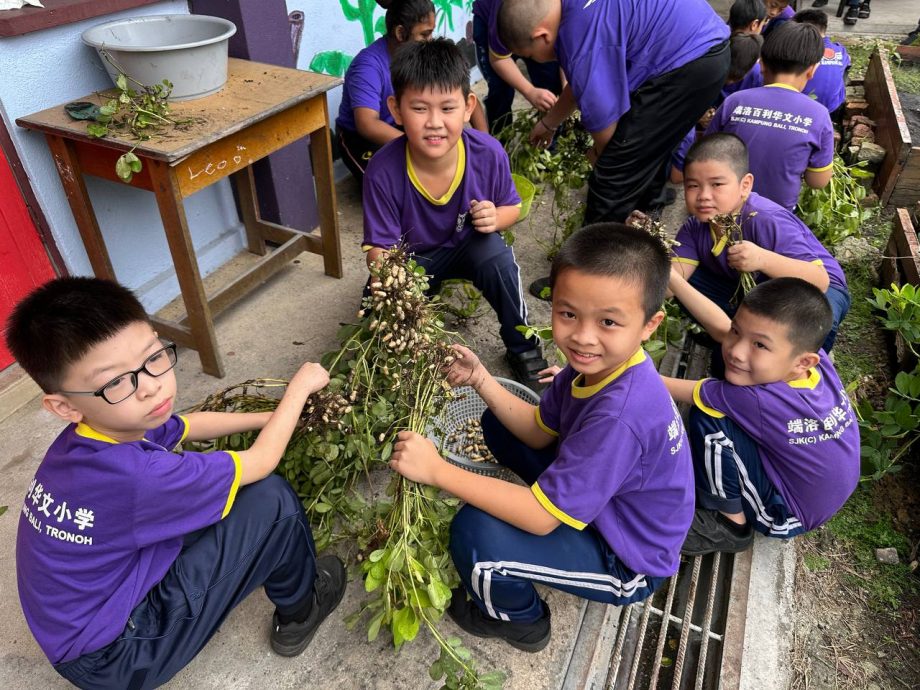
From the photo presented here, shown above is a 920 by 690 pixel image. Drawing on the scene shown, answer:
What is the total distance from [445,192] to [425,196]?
101 mm

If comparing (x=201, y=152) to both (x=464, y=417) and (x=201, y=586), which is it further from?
(x=201, y=586)

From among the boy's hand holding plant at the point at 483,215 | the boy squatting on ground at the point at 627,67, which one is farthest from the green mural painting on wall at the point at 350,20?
the boy's hand holding plant at the point at 483,215

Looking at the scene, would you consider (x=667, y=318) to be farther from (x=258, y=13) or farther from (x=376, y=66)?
(x=258, y=13)

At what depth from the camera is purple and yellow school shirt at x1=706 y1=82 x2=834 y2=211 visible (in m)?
3.26

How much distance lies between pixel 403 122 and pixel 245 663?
2078 mm

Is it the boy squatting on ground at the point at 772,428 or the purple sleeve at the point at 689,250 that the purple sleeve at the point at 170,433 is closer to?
the boy squatting on ground at the point at 772,428

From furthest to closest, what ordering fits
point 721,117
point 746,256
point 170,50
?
point 721,117 → point 746,256 → point 170,50

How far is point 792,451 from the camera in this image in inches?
82.2

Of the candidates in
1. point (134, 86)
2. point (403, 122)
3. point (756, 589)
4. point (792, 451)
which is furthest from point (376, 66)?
point (756, 589)

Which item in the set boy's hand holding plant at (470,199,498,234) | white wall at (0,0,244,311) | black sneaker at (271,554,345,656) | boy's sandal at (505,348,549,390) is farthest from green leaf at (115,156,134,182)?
boy's sandal at (505,348,549,390)

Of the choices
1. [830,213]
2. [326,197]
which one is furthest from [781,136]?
[326,197]

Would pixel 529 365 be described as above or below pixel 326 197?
below

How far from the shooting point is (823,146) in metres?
3.35

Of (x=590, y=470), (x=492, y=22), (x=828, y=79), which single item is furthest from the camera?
(x=828, y=79)
